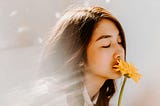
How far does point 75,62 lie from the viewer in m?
0.90

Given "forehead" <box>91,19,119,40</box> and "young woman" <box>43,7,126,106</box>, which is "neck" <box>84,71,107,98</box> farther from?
"forehead" <box>91,19,119,40</box>

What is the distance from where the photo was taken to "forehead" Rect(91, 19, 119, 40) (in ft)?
2.98

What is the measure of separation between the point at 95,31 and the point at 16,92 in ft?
0.91

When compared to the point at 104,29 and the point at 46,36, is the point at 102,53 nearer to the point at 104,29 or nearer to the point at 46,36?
the point at 104,29

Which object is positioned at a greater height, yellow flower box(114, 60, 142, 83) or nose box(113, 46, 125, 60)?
nose box(113, 46, 125, 60)

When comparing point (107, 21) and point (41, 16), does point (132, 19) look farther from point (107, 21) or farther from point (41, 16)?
point (41, 16)

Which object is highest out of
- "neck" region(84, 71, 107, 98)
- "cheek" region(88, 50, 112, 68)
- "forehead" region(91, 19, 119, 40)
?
"forehead" region(91, 19, 119, 40)

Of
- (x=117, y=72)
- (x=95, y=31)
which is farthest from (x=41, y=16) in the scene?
(x=117, y=72)

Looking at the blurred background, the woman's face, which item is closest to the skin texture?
the woman's face

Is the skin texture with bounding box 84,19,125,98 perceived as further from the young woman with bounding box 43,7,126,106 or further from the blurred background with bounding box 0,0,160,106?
the blurred background with bounding box 0,0,160,106

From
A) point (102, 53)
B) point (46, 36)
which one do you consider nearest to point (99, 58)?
point (102, 53)

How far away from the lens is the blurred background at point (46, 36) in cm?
90

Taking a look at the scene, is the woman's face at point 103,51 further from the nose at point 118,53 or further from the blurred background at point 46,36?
the blurred background at point 46,36

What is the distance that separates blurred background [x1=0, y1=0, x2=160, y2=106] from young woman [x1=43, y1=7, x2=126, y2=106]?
5 cm
